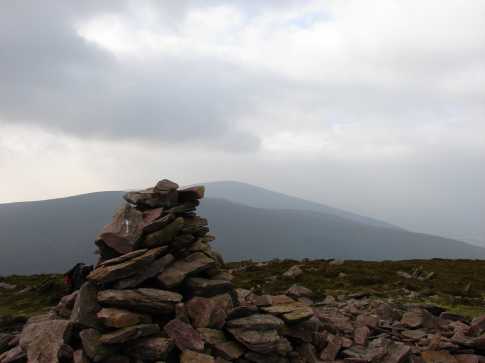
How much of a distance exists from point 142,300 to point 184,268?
265 cm

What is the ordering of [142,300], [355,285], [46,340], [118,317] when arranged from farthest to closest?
[355,285]
[142,300]
[46,340]
[118,317]

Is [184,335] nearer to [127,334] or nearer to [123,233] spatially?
[127,334]

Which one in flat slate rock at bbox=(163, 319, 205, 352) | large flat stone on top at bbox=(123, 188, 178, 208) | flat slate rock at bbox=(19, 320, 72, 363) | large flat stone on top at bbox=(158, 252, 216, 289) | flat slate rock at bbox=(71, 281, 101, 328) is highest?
large flat stone on top at bbox=(123, 188, 178, 208)

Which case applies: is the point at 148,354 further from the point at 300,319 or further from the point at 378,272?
the point at 378,272

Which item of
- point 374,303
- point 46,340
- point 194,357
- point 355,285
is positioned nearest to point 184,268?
point 194,357

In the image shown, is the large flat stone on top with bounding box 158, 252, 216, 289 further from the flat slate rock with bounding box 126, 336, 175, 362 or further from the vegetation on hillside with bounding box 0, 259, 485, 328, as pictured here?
the vegetation on hillside with bounding box 0, 259, 485, 328

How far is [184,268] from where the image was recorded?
61.6 ft

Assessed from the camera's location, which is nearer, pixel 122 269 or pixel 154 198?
pixel 122 269

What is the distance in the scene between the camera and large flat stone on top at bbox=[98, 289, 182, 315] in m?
16.6

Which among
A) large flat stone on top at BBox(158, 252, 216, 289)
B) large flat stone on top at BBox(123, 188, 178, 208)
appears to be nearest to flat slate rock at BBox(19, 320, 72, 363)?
large flat stone on top at BBox(158, 252, 216, 289)

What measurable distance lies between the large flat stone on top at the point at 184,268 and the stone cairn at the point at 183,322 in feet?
0.15

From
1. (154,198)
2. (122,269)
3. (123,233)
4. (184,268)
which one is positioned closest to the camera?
(122,269)

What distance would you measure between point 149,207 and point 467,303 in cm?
2295

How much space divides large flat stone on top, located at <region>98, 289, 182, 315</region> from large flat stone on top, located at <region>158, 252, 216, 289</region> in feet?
2.17
